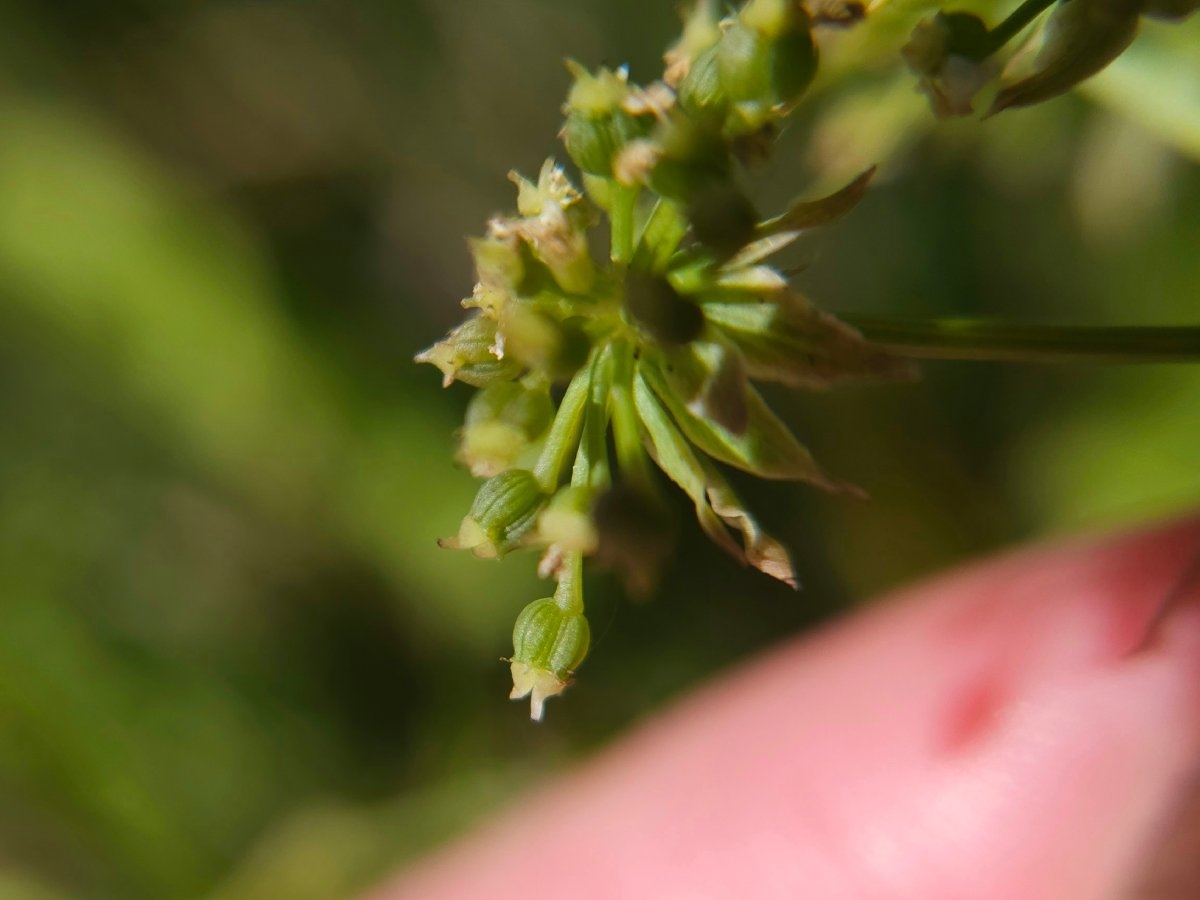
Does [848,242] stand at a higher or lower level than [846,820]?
higher

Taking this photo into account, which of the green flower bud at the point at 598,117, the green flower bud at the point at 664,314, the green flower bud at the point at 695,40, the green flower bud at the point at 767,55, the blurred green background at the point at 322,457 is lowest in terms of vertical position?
the green flower bud at the point at 664,314

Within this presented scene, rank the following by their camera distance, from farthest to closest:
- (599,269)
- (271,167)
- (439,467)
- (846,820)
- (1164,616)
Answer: (271,167), (439,467), (846,820), (1164,616), (599,269)

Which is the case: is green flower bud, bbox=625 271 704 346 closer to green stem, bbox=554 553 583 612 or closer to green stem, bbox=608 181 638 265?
green stem, bbox=608 181 638 265

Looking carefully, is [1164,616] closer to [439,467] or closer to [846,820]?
[846,820]

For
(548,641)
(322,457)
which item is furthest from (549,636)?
(322,457)

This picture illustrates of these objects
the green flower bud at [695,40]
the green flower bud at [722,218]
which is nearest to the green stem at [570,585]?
the green flower bud at [722,218]

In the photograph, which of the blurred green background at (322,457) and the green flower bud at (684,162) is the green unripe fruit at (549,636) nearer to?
the green flower bud at (684,162)

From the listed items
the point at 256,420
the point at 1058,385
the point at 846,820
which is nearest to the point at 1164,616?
the point at 846,820

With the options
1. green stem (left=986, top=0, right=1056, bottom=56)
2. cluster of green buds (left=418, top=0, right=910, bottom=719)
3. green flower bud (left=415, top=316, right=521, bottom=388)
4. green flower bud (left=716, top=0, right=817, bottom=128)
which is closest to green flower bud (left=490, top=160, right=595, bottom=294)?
cluster of green buds (left=418, top=0, right=910, bottom=719)
